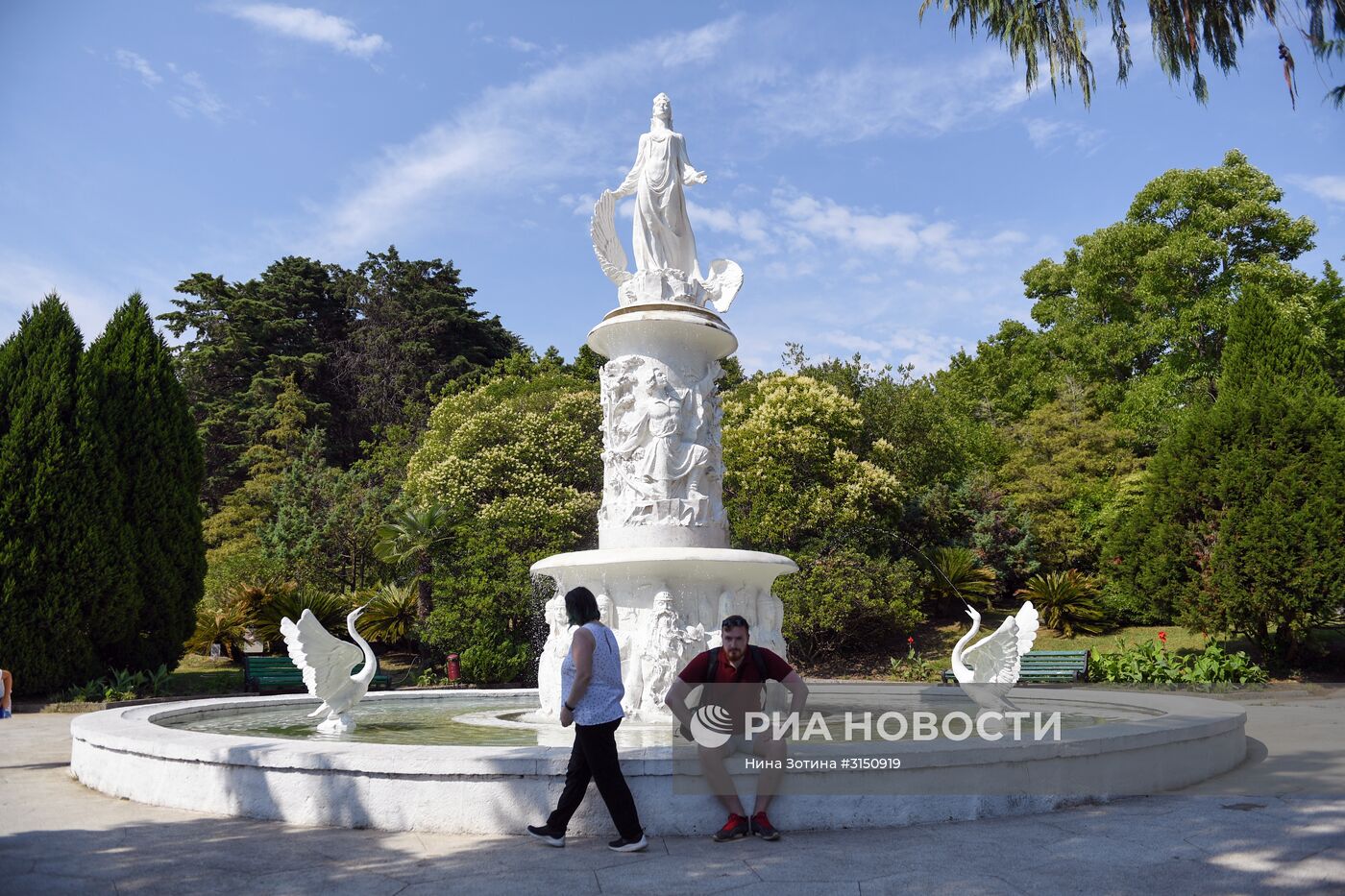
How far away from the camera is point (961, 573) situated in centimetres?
2772

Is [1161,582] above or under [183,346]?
under

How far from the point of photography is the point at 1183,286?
108 ft

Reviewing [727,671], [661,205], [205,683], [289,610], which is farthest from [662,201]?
[289,610]

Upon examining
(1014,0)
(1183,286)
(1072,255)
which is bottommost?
(1014,0)

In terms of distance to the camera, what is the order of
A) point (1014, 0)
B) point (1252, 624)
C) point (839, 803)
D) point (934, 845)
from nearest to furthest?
point (934, 845) → point (839, 803) → point (1014, 0) → point (1252, 624)

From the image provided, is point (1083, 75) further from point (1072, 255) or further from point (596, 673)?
point (1072, 255)

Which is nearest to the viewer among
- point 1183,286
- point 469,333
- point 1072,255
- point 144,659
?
point 144,659

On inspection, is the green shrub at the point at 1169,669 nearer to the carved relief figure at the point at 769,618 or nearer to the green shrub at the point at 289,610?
the carved relief figure at the point at 769,618

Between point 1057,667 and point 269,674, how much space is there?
572 inches

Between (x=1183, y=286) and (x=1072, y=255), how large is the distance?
7.24 m

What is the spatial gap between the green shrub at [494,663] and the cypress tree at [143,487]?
5.65 m

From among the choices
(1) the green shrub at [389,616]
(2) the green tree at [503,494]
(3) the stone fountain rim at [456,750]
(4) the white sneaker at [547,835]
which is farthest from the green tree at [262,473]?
(4) the white sneaker at [547,835]

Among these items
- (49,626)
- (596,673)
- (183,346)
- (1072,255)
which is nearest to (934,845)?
(596,673)

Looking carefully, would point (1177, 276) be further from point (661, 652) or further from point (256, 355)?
point (256, 355)
